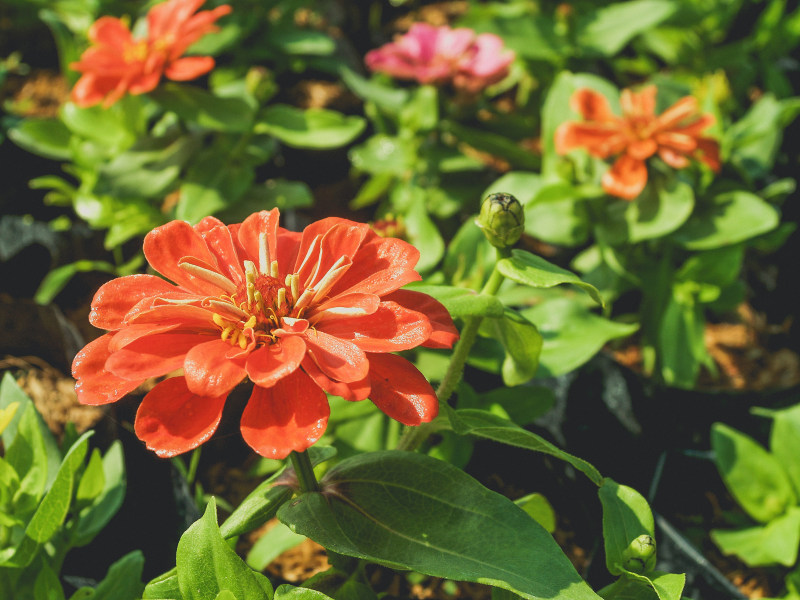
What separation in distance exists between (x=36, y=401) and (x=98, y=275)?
0.43m

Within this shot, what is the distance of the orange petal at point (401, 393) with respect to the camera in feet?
1.80

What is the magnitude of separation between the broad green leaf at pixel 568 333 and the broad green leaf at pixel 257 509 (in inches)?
14.6

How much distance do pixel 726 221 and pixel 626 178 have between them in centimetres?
25

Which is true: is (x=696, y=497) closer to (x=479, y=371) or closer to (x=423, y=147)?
(x=479, y=371)

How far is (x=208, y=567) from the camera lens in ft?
1.92

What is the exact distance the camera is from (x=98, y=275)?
4.82ft

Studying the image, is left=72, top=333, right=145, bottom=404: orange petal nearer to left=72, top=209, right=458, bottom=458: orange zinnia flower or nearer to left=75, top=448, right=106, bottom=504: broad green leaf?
left=72, top=209, right=458, bottom=458: orange zinnia flower

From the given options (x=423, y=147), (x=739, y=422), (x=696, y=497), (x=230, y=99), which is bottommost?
(x=696, y=497)

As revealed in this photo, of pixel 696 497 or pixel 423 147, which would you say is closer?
pixel 696 497

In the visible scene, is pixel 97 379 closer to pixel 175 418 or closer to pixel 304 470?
pixel 175 418

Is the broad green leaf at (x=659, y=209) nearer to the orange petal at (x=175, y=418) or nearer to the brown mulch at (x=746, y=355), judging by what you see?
the brown mulch at (x=746, y=355)

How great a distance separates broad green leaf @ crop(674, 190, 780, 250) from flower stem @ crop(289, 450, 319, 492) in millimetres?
851

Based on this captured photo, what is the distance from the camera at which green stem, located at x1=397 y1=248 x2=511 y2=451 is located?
2.29 ft

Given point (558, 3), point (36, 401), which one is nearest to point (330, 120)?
point (36, 401)
